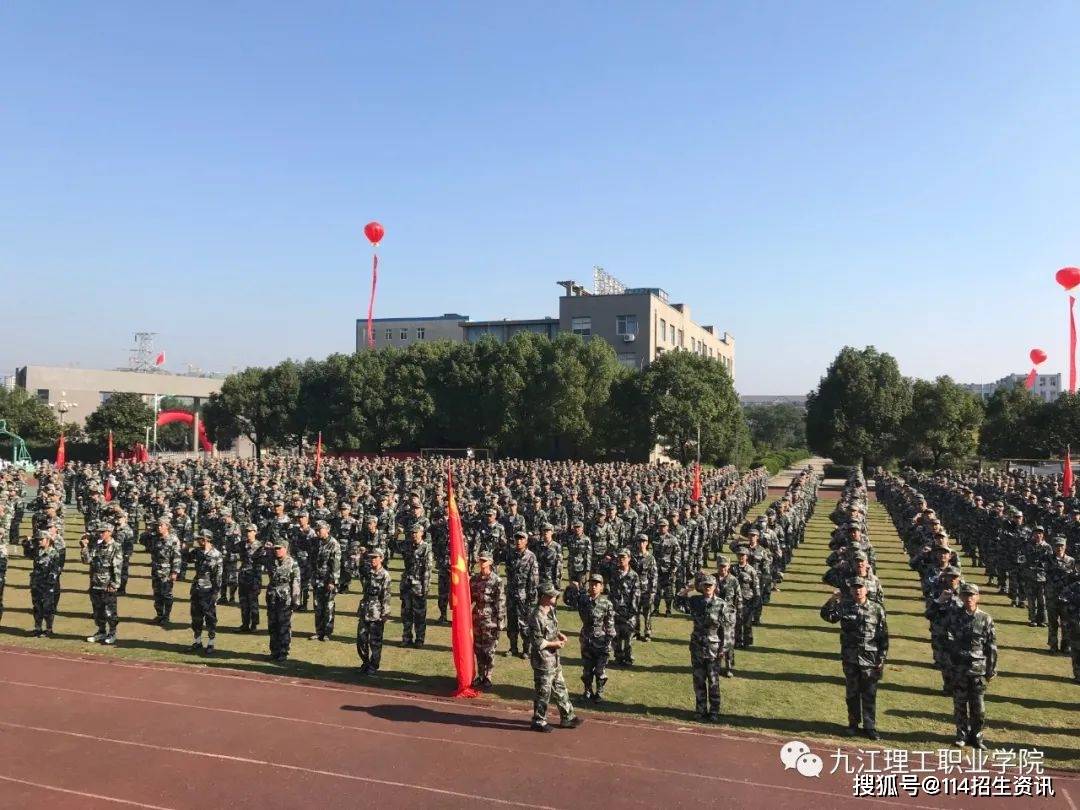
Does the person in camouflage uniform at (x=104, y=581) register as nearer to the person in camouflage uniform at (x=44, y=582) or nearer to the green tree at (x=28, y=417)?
the person in camouflage uniform at (x=44, y=582)

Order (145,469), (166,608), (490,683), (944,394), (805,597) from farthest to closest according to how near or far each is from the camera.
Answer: (944,394)
(145,469)
(805,597)
(166,608)
(490,683)

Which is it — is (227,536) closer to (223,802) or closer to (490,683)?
(490,683)

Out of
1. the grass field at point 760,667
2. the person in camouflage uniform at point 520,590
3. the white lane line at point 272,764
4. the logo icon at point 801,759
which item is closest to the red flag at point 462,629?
the grass field at point 760,667

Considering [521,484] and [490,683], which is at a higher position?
[521,484]

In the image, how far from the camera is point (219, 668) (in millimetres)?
10008

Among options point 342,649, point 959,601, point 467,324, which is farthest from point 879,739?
point 467,324

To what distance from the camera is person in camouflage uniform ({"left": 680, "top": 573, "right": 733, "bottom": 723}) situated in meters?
8.27

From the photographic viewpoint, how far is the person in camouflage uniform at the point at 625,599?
10.1 metres

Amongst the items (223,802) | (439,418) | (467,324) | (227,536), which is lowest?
(223,802)

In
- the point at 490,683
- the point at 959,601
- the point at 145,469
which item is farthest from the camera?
the point at 145,469

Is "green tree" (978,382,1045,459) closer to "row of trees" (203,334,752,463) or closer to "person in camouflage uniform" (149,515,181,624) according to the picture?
"row of trees" (203,334,752,463)

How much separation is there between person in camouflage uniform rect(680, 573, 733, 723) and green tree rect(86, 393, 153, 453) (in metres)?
46.3

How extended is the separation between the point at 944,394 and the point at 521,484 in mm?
34555

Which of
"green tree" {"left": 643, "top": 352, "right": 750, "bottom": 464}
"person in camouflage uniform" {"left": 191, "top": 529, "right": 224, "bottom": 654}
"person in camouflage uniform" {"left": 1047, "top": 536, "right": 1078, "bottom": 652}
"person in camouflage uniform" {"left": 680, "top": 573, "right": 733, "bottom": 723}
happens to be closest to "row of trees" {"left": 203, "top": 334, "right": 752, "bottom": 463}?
"green tree" {"left": 643, "top": 352, "right": 750, "bottom": 464}
